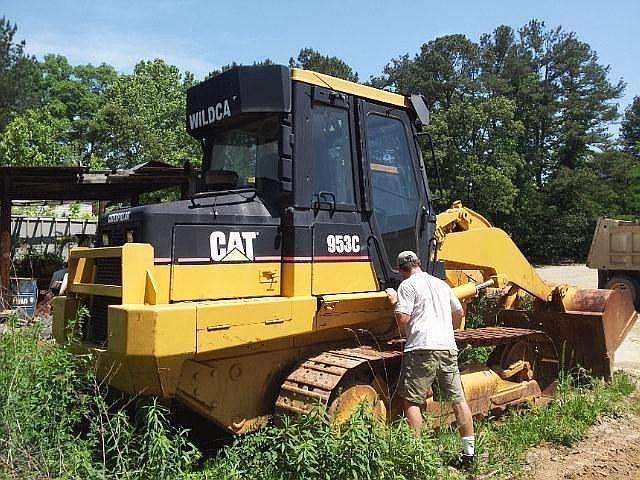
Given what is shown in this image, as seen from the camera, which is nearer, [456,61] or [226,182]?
[226,182]

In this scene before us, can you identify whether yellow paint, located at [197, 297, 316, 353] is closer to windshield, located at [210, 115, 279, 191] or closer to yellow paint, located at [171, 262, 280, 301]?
yellow paint, located at [171, 262, 280, 301]

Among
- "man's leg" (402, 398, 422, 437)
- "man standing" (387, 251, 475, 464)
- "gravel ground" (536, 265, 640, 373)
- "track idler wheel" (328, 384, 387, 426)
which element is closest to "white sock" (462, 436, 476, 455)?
"man standing" (387, 251, 475, 464)

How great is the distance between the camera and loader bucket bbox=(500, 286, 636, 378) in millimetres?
7027

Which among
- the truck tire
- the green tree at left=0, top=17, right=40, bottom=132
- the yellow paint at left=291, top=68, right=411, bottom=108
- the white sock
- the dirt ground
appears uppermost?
the green tree at left=0, top=17, right=40, bottom=132

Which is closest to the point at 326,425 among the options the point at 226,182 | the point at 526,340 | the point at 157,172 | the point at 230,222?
the point at 230,222

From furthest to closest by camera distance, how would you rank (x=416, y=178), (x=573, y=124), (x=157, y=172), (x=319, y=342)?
(x=573, y=124) < (x=157, y=172) < (x=416, y=178) < (x=319, y=342)

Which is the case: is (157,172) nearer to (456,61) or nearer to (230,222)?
(230,222)

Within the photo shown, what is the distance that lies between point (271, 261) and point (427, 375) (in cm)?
153

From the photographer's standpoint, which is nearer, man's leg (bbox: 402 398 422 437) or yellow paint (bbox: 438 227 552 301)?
man's leg (bbox: 402 398 422 437)

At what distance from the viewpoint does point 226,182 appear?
17.2 feet

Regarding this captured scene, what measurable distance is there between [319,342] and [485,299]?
3328mm

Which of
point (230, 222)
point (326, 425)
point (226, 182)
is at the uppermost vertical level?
point (226, 182)

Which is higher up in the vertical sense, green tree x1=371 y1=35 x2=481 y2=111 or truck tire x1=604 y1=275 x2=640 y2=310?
green tree x1=371 y1=35 x2=481 y2=111

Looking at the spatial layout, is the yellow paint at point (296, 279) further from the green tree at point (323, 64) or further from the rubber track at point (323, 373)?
the green tree at point (323, 64)
